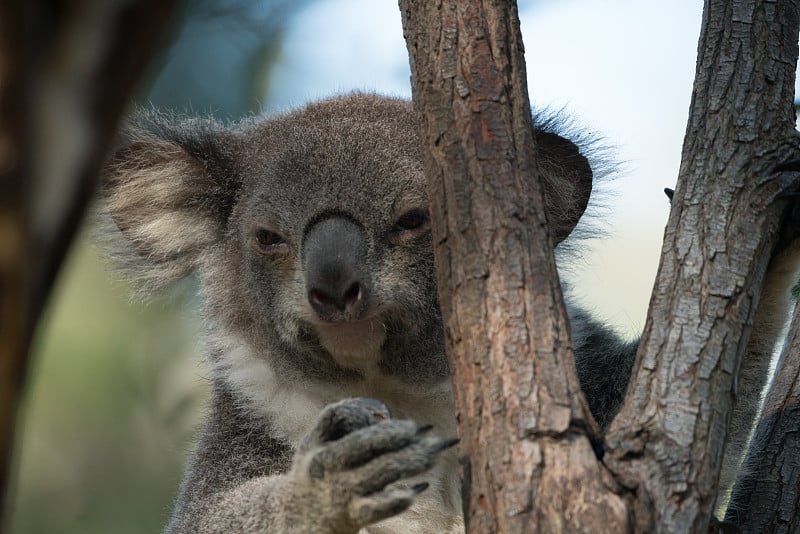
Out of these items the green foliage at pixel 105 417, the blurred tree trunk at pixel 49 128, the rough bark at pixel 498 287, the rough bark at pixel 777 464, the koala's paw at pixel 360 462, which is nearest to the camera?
the blurred tree trunk at pixel 49 128

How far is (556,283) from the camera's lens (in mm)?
1732

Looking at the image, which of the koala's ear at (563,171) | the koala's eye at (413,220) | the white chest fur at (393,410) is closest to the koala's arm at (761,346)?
the koala's ear at (563,171)

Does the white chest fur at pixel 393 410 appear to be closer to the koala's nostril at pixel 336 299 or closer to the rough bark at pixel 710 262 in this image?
the koala's nostril at pixel 336 299

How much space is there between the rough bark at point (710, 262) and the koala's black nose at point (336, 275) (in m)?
0.85

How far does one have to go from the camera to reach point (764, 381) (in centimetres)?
271

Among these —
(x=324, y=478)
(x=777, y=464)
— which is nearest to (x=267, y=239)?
(x=324, y=478)

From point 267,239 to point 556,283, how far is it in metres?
1.27

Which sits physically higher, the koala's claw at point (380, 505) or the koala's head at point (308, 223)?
the koala's head at point (308, 223)

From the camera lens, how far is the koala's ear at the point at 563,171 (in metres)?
2.94

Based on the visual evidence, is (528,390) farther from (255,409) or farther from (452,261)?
(255,409)

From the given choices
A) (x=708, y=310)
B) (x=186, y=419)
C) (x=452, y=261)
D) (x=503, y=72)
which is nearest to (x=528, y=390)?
(x=452, y=261)

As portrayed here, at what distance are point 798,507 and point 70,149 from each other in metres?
2.37

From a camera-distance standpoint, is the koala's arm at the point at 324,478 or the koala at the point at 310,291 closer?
the koala's arm at the point at 324,478

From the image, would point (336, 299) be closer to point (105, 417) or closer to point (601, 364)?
point (601, 364)
